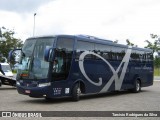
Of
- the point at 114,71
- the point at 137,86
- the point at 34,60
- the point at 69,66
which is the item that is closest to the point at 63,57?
the point at 69,66

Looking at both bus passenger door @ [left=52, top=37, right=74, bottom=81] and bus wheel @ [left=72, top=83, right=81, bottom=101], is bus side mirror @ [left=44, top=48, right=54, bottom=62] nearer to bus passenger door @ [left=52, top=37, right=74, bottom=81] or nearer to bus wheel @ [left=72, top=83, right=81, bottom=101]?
bus passenger door @ [left=52, top=37, right=74, bottom=81]

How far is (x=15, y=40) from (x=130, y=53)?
4520 centimetres

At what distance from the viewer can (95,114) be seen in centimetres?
1323

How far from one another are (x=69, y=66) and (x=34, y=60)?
174 centimetres

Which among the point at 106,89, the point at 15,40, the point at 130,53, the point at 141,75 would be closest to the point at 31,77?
the point at 106,89

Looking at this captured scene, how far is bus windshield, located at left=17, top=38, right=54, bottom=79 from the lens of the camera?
1667cm

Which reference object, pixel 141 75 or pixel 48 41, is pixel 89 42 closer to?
pixel 48 41

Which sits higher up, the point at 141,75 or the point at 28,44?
the point at 28,44

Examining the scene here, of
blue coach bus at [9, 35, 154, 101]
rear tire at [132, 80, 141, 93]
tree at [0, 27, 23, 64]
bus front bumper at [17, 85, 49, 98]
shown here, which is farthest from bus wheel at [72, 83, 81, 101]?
tree at [0, 27, 23, 64]

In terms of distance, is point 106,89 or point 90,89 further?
point 106,89

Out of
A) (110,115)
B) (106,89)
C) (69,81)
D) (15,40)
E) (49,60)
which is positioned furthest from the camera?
(15,40)

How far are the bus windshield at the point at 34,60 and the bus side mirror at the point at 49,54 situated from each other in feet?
1.27

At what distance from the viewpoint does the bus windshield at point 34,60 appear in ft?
54.7

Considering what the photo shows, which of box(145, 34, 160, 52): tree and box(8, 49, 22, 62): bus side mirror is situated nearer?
box(8, 49, 22, 62): bus side mirror
